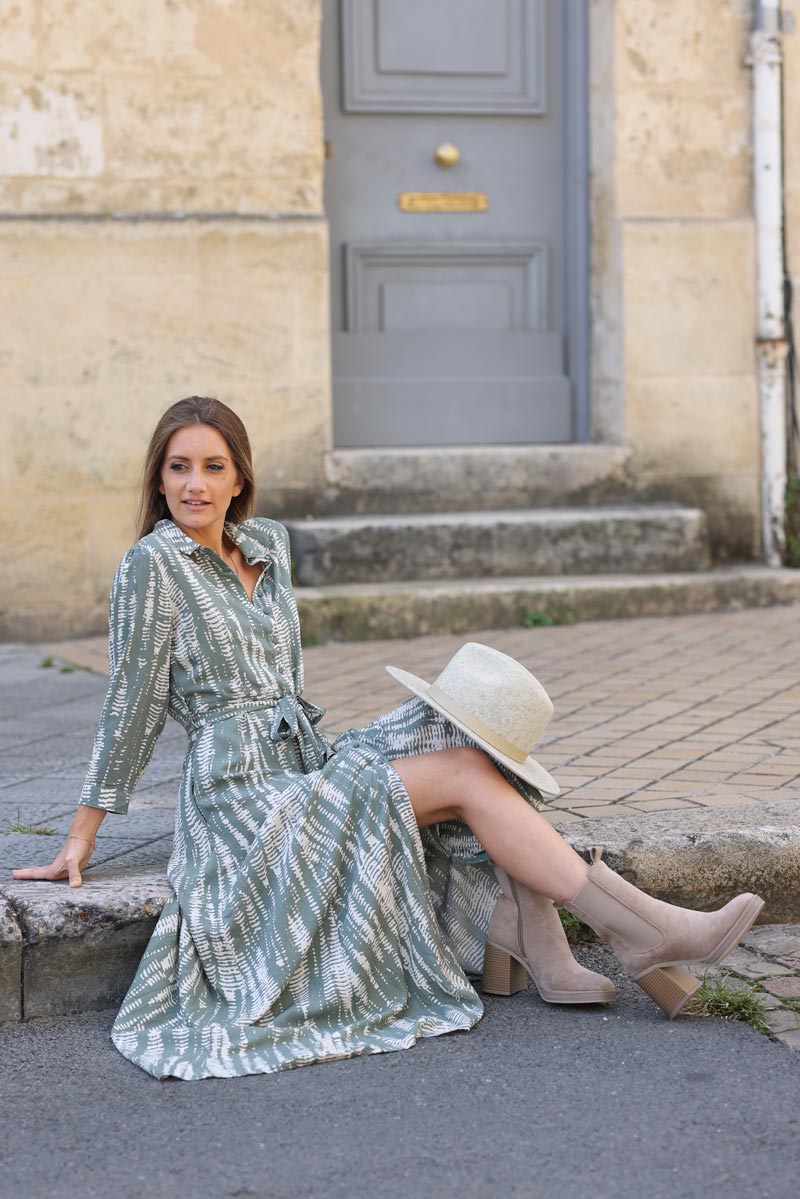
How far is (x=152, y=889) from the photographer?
3.02m

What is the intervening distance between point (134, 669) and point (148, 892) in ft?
1.43

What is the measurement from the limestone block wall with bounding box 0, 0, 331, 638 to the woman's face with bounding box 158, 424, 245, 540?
3.34m

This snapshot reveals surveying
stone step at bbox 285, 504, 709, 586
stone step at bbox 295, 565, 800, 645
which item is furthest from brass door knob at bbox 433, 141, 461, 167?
stone step at bbox 295, 565, 800, 645

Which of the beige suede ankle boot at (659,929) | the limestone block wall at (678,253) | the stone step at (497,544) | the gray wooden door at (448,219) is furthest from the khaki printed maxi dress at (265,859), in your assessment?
the limestone block wall at (678,253)

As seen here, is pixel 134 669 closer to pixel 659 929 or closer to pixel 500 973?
pixel 500 973

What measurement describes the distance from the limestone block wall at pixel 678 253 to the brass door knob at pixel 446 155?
643mm

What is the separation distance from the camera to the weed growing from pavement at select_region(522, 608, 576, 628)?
644 centimetres

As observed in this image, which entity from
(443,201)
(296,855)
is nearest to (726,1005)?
(296,855)

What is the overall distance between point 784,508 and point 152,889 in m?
4.84

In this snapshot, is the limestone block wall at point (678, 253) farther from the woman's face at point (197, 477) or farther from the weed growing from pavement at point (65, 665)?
A: the woman's face at point (197, 477)

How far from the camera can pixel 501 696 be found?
2928 mm

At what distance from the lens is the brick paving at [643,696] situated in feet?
12.5

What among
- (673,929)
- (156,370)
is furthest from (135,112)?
(673,929)

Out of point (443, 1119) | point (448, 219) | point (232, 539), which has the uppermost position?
point (448, 219)
